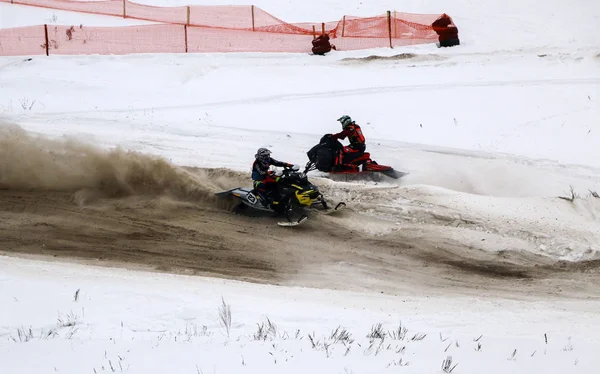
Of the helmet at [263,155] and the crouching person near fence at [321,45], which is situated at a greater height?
the crouching person near fence at [321,45]

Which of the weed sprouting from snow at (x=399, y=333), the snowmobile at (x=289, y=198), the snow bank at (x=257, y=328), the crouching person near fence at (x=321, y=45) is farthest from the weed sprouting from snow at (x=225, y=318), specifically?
the crouching person near fence at (x=321, y=45)

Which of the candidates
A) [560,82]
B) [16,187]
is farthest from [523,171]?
[16,187]

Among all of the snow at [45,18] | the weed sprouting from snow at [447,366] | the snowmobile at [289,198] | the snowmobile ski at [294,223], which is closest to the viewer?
the weed sprouting from snow at [447,366]

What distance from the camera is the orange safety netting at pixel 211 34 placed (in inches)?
1120

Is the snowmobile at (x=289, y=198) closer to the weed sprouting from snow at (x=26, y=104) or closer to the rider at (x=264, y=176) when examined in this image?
the rider at (x=264, y=176)

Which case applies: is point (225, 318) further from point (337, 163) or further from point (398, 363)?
point (337, 163)

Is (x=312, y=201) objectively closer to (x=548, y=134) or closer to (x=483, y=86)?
(x=548, y=134)

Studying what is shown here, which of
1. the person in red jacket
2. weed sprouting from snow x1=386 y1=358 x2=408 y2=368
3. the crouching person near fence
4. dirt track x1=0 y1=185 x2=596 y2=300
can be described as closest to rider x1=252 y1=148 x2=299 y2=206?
dirt track x1=0 y1=185 x2=596 y2=300

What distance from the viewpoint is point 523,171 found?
17.6 metres

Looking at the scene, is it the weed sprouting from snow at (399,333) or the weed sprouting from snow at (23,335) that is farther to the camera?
the weed sprouting from snow at (399,333)

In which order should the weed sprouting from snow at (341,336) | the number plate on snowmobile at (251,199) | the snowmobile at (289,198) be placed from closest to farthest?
the weed sprouting from snow at (341,336), the snowmobile at (289,198), the number plate on snowmobile at (251,199)

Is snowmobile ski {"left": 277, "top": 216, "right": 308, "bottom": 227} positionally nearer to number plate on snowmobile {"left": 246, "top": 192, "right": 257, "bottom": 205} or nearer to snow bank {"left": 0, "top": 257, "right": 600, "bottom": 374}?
number plate on snowmobile {"left": 246, "top": 192, "right": 257, "bottom": 205}

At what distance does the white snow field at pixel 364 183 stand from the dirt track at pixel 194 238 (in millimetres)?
283

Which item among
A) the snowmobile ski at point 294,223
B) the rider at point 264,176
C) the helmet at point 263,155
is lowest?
the snowmobile ski at point 294,223
